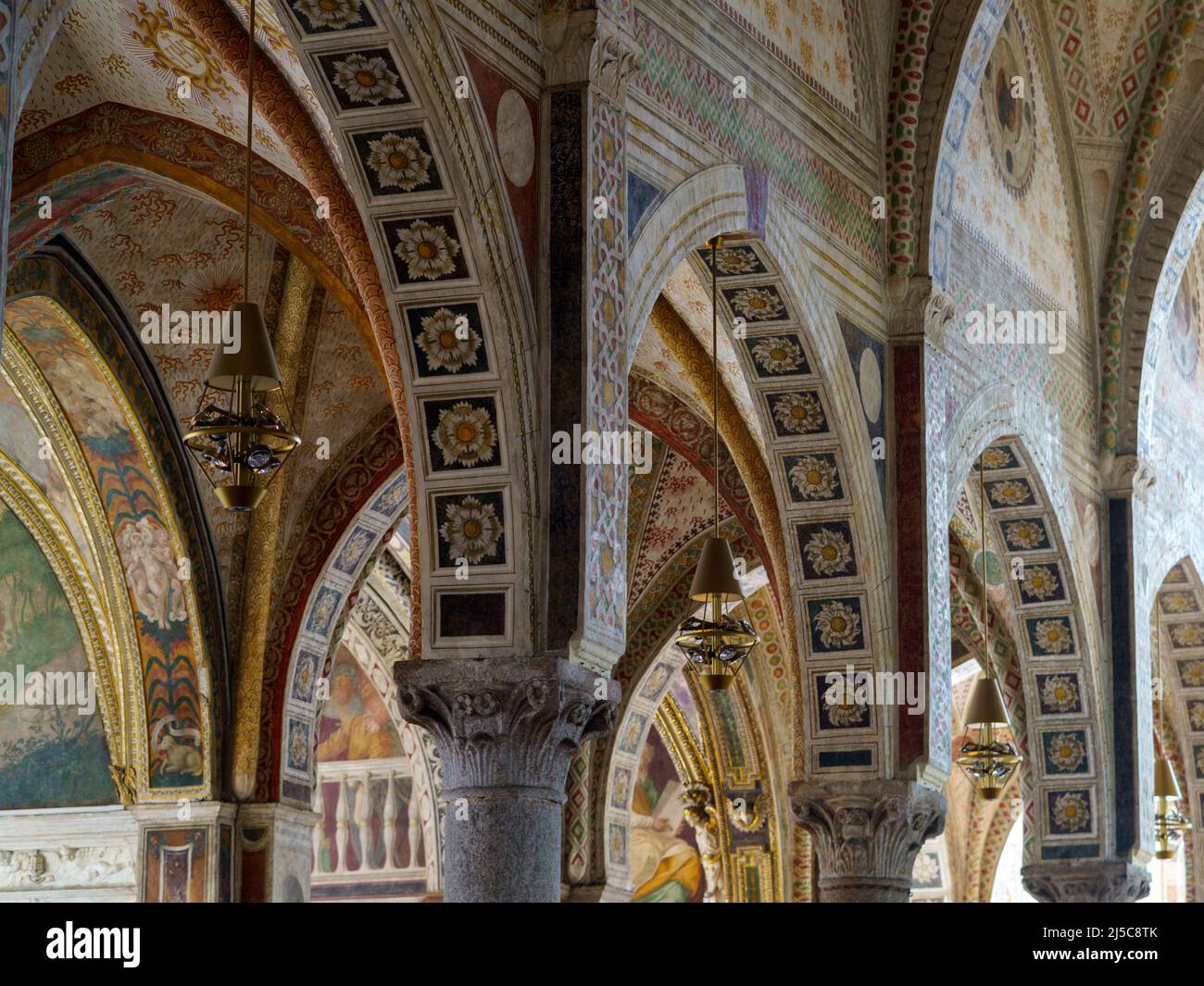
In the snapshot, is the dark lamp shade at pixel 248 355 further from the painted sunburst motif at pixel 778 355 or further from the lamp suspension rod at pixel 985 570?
the lamp suspension rod at pixel 985 570

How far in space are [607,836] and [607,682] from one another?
928 cm

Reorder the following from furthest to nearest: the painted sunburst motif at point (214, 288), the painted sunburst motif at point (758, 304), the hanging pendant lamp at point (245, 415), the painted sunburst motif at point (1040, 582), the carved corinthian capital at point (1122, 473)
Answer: the carved corinthian capital at point (1122, 473) → the painted sunburst motif at point (1040, 582) → the painted sunburst motif at point (214, 288) → the painted sunburst motif at point (758, 304) → the hanging pendant lamp at point (245, 415)

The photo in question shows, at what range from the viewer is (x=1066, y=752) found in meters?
14.4

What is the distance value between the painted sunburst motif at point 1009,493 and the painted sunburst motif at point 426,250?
7159mm

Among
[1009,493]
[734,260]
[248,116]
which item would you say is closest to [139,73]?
[248,116]

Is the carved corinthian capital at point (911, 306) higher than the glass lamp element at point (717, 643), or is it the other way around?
the carved corinthian capital at point (911, 306)

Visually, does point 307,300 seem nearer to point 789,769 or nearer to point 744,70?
point 744,70

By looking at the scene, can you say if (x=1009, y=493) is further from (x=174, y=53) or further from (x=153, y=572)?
(x=174, y=53)

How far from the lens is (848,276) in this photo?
11.0 meters

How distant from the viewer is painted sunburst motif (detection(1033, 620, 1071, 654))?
14.3 m

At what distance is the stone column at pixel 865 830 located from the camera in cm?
1063

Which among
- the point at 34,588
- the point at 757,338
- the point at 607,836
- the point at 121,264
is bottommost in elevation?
the point at 607,836

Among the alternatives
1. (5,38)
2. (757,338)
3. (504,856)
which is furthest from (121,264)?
(5,38)

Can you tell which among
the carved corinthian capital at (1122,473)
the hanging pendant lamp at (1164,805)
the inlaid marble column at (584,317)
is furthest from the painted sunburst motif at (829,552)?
the hanging pendant lamp at (1164,805)
